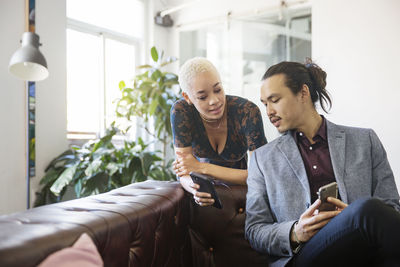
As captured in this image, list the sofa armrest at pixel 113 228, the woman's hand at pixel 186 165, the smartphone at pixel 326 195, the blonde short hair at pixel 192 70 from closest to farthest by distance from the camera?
1. the sofa armrest at pixel 113 228
2. the smartphone at pixel 326 195
3. the woman's hand at pixel 186 165
4. the blonde short hair at pixel 192 70

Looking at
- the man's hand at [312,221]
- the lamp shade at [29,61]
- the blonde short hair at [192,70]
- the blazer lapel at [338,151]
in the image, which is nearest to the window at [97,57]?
the lamp shade at [29,61]

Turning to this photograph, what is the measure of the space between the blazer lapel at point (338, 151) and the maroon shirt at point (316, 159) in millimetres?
35

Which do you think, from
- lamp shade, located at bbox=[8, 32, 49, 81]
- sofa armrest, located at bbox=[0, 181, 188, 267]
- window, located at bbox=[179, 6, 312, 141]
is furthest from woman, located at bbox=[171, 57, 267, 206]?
window, located at bbox=[179, 6, 312, 141]

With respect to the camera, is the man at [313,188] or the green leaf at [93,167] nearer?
the man at [313,188]

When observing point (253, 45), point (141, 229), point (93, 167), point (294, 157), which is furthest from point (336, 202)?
point (253, 45)

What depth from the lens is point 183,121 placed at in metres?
1.82

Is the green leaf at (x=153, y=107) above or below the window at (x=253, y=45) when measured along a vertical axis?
below

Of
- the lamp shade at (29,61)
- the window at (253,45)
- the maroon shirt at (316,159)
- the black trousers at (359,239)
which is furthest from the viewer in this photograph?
the window at (253,45)

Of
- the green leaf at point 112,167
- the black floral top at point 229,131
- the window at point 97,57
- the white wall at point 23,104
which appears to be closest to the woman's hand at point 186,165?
the black floral top at point 229,131

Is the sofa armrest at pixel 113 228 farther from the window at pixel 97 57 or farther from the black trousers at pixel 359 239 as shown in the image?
the window at pixel 97 57

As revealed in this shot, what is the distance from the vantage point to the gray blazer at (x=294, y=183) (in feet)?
4.21

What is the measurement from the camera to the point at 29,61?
222 cm

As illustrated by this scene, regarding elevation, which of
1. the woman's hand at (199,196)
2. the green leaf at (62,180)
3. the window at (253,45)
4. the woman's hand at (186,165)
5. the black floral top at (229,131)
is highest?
the window at (253,45)

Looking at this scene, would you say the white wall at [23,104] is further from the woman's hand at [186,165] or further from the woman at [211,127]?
the woman's hand at [186,165]
